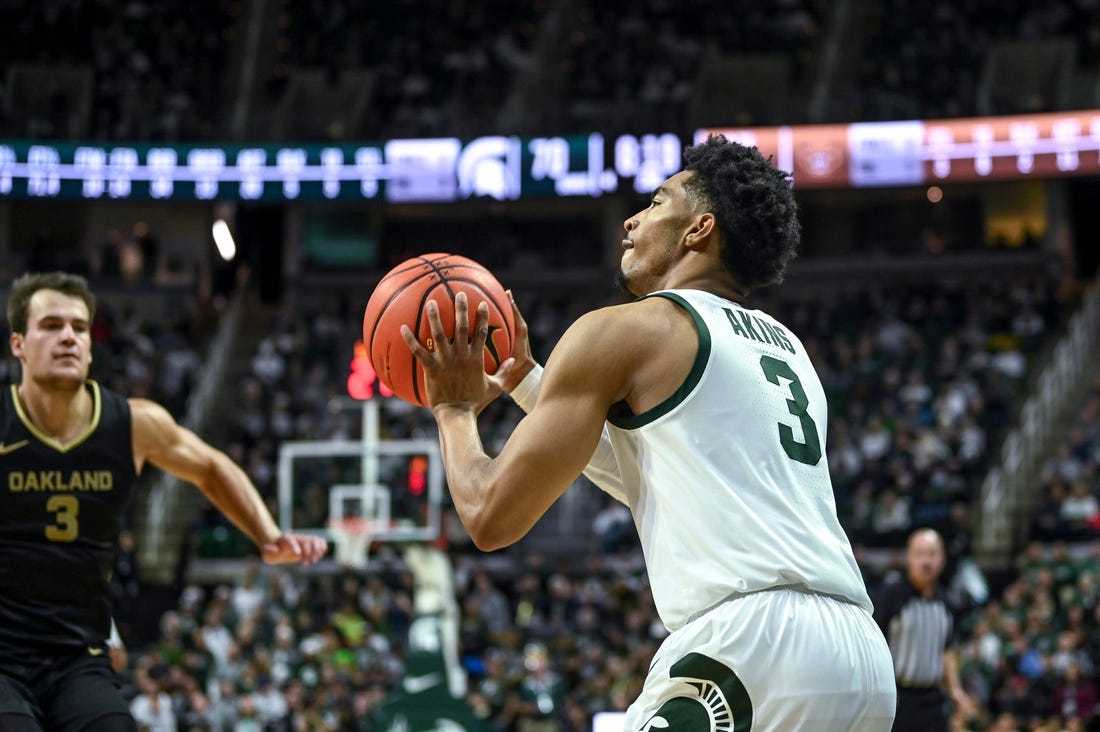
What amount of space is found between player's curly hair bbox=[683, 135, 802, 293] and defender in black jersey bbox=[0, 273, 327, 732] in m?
2.44

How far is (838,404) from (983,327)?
3.08 meters

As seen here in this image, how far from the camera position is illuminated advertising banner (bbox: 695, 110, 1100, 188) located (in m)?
22.3

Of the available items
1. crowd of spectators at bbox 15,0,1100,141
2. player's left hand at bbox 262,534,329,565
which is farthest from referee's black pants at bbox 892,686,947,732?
crowd of spectators at bbox 15,0,1100,141

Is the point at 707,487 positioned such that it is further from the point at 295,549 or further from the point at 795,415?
the point at 295,549

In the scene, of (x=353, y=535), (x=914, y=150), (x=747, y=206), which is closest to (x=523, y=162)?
(x=914, y=150)

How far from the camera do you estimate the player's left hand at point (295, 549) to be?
5359 mm

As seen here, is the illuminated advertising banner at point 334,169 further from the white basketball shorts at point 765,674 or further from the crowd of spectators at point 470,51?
the white basketball shorts at point 765,674

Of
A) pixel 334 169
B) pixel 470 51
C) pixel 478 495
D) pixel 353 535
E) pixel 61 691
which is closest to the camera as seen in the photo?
pixel 478 495

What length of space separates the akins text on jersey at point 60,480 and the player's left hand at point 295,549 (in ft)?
2.09

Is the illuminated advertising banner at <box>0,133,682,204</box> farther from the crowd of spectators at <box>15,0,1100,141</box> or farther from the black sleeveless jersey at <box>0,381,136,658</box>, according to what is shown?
the black sleeveless jersey at <box>0,381,136,658</box>

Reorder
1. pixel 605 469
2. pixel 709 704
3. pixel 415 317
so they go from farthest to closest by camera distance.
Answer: pixel 415 317 < pixel 605 469 < pixel 709 704

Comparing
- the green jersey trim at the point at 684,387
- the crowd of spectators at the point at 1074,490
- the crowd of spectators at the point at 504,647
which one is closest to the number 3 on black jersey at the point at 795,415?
the green jersey trim at the point at 684,387

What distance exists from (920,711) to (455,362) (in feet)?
17.5

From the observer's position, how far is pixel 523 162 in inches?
906
